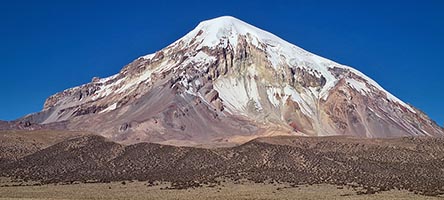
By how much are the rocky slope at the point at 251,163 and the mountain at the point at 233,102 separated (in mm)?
60384

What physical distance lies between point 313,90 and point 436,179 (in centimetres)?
12594

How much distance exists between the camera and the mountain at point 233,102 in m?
156

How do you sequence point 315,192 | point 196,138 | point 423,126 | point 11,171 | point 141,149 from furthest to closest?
1. point 423,126
2. point 196,138
3. point 141,149
4. point 11,171
5. point 315,192

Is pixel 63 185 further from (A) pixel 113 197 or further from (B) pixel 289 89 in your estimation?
(B) pixel 289 89

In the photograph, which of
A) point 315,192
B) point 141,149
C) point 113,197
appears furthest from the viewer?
point 141,149

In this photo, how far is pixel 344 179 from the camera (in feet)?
205

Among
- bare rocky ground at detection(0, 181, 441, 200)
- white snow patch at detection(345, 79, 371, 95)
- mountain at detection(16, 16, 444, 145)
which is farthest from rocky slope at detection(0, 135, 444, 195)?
white snow patch at detection(345, 79, 371, 95)

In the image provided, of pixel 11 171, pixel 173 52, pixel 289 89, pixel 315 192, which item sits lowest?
pixel 315 192

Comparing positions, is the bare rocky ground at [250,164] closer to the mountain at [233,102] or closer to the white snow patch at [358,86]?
the mountain at [233,102]

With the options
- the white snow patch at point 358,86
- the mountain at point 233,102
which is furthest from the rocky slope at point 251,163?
the white snow patch at point 358,86

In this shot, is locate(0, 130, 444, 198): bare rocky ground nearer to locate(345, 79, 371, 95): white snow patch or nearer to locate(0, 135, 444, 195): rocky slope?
locate(0, 135, 444, 195): rocky slope

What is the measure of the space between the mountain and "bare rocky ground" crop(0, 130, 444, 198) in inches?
2386

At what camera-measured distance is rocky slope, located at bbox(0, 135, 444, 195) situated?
6347cm

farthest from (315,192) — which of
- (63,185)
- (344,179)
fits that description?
(63,185)
